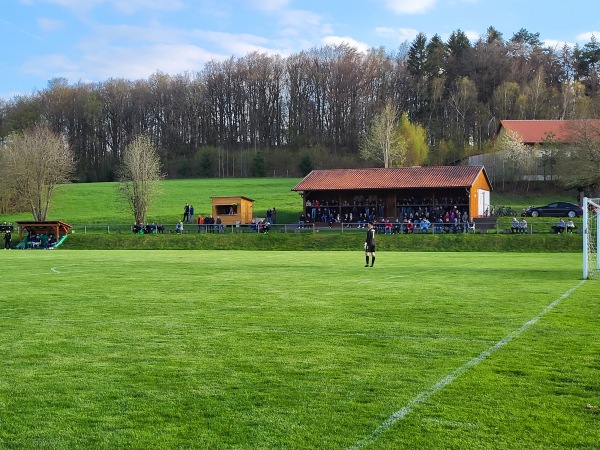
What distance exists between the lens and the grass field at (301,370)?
5520 millimetres

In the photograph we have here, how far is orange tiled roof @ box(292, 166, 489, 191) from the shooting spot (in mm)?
56531

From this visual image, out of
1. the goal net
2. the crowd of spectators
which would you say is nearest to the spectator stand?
the crowd of spectators

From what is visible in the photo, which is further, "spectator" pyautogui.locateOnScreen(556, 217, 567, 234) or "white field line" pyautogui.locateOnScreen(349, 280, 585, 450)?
"spectator" pyautogui.locateOnScreen(556, 217, 567, 234)

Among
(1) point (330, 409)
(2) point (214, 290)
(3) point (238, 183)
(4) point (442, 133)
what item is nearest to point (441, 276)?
(2) point (214, 290)

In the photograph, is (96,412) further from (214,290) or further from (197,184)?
(197,184)

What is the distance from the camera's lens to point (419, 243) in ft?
140

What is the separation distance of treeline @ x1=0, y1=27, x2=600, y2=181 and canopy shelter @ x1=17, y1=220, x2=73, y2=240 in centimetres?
4973

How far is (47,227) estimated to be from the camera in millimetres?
49875

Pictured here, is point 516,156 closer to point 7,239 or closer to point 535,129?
point 535,129

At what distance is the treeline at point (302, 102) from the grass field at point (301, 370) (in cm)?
8381

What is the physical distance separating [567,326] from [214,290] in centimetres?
916

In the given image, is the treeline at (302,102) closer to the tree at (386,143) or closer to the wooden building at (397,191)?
the tree at (386,143)

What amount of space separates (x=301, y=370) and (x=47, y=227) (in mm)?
46871

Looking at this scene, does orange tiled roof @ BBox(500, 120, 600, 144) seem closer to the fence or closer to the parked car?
the parked car
